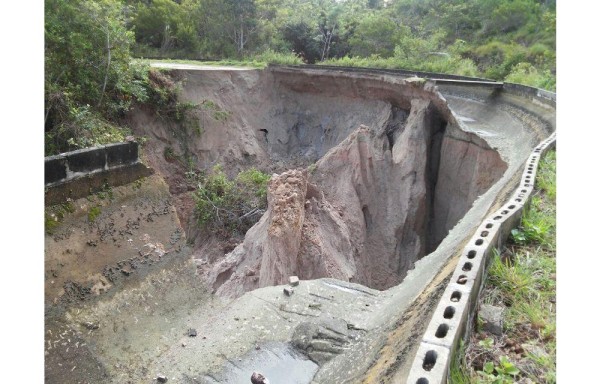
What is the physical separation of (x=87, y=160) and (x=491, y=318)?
7.57m

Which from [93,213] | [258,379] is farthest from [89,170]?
[258,379]

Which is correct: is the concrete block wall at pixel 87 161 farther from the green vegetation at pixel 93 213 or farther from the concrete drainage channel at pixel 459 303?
the concrete drainage channel at pixel 459 303

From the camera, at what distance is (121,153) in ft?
29.9

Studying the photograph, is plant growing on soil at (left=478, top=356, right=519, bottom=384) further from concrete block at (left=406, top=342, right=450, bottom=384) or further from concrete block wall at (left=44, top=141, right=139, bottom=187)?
concrete block wall at (left=44, top=141, right=139, bottom=187)

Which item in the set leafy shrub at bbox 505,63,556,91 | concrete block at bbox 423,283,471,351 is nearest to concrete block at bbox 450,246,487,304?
concrete block at bbox 423,283,471,351

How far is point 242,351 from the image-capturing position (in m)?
6.91

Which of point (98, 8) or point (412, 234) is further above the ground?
point (98, 8)

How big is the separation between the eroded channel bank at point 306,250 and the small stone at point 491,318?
668 millimetres

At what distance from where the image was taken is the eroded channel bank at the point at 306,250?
261 inches

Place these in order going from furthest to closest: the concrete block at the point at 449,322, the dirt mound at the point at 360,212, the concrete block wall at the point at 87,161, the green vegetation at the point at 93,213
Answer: the dirt mound at the point at 360,212 → the green vegetation at the point at 93,213 → the concrete block wall at the point at 87,161 → the concrete block at the point at 449,322

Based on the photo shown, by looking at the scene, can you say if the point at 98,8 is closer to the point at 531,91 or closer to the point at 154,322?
the point at 154,322

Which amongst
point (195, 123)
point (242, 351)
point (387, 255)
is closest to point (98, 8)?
point (195, 123)

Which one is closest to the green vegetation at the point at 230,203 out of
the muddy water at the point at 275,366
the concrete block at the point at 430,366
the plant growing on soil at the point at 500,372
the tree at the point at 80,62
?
the tree at the point at 80,62

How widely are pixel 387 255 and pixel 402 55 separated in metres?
14.6
